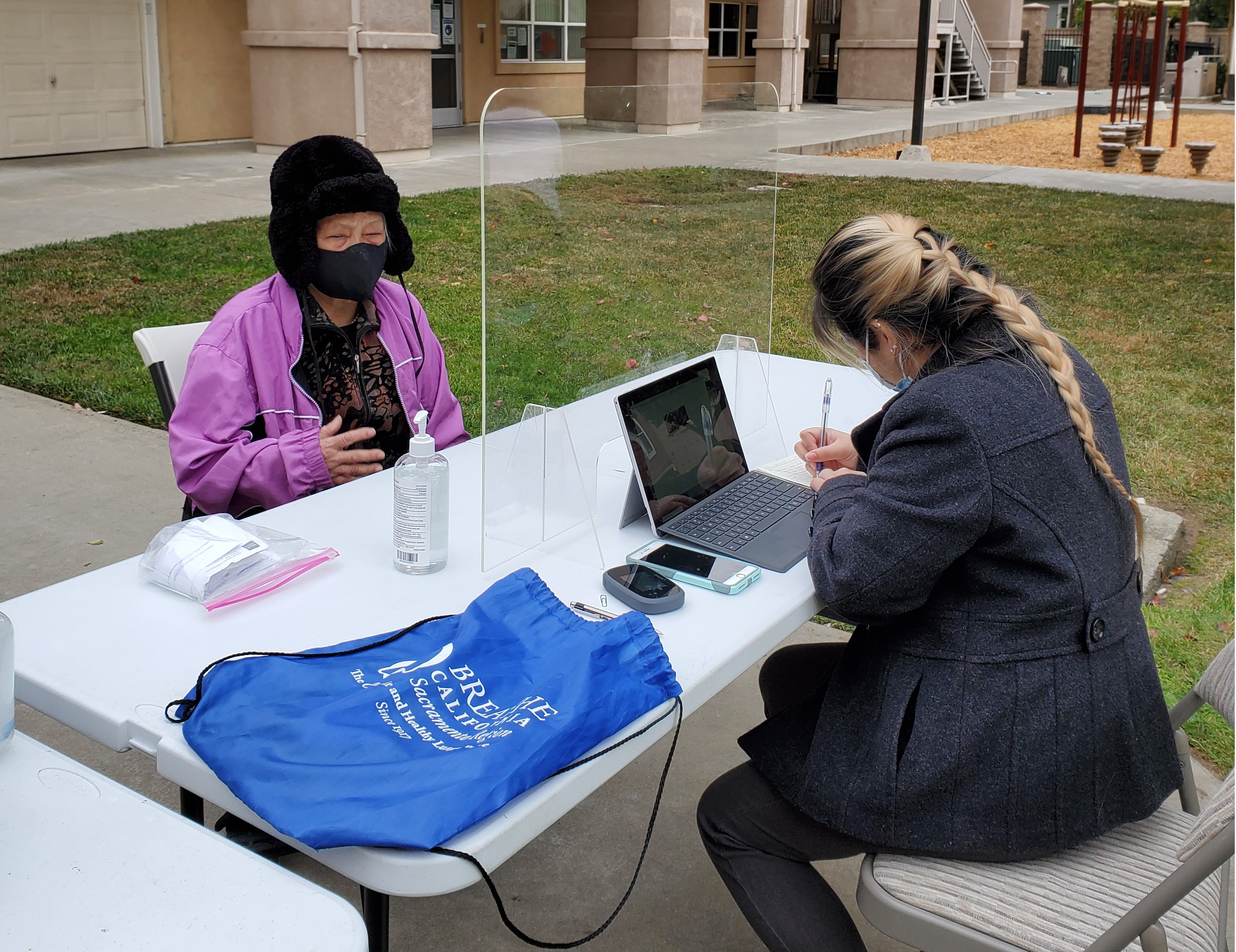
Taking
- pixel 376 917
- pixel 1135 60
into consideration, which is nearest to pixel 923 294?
pixel 376 917

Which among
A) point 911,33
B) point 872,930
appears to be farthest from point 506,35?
point 872,930

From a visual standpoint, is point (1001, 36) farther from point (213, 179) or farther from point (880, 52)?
point (213, 179)

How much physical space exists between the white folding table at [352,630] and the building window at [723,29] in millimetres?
20572

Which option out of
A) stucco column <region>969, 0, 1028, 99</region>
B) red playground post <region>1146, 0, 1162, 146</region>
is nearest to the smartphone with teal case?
red playground post <region>1146, 0, 1162, 146</region>

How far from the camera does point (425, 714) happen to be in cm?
149

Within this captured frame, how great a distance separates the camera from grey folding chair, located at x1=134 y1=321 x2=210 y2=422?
287 cm

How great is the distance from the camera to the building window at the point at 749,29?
22.1 metres

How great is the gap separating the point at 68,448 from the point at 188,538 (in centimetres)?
352

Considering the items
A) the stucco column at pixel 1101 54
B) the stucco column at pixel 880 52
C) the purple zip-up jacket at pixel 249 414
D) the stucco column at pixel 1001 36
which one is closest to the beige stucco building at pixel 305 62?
the stucco column at pixel 880 52

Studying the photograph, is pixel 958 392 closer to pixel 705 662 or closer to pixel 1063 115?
pixel 705 662

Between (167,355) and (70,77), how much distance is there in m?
11.4

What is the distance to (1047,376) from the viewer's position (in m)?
1.79

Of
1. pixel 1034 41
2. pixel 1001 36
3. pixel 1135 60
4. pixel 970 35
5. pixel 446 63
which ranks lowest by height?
pixel 446 63

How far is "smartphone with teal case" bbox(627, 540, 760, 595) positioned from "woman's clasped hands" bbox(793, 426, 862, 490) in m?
0.30
